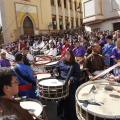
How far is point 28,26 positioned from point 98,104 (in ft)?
83.1

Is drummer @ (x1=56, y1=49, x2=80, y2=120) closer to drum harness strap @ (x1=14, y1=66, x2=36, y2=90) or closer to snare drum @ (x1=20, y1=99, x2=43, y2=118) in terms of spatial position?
drum harness strap @ (x1=14, y1=66, x2=36, y2=90)

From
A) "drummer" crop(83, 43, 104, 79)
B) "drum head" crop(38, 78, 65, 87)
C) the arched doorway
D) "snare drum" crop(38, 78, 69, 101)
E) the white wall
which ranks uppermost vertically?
the arched doorway

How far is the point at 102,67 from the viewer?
4578 millimetres

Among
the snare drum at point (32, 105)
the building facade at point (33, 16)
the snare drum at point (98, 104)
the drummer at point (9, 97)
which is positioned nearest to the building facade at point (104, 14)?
the building facade at point (33, 16)

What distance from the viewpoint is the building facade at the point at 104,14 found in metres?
16.0

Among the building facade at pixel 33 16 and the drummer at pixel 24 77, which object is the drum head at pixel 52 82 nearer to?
the drummer at pixel 24 77

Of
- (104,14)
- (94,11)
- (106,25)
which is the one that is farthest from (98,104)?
(104,14)

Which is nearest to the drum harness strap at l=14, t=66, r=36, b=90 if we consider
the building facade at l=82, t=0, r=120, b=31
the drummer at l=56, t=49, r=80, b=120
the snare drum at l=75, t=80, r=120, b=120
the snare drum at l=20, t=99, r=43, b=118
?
the drummer at l=56, t=49, r=80, b=120

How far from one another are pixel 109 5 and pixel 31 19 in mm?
13855

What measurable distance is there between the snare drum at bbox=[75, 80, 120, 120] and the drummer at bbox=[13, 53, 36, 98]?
1285 millimetres

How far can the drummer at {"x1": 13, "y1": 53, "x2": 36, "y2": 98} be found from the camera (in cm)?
407

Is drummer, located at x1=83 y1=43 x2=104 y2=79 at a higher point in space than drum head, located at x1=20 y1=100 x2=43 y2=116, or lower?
higher

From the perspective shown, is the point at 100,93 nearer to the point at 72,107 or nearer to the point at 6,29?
the point at 72,107

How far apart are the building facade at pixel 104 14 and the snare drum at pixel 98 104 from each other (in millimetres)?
13868
